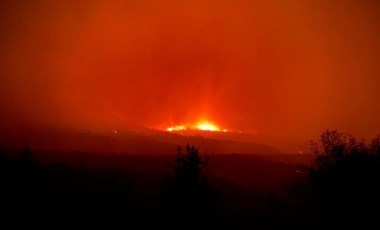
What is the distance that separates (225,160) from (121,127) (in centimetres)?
→ 3825

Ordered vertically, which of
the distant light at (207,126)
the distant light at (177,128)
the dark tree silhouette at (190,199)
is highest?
the distant light at (207,126)

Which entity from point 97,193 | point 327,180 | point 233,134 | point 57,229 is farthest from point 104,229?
point 233,134

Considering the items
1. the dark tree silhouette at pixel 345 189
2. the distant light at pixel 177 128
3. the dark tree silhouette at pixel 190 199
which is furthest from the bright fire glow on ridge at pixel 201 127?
the dark tree silhouette at pixel 190 199

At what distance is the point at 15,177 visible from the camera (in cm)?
2561

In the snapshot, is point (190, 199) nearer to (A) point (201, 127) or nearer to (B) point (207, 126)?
(A) point (201, 127)

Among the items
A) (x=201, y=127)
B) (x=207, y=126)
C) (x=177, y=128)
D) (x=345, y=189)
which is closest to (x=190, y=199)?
(x=345, y=189)

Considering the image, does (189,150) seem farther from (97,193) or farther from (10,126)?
(10,126)

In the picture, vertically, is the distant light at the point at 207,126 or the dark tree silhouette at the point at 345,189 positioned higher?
the distant light at the point at 207,126

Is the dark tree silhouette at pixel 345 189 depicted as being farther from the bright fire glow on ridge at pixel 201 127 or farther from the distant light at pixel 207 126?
the distant light at pixel 207 126

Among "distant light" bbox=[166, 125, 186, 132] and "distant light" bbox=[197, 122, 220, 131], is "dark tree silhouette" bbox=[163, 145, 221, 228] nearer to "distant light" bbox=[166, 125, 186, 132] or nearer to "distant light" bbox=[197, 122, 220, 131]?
"distant light" bbox=[166, 125, 186, 132]

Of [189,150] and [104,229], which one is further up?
[189,150]

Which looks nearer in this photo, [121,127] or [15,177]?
[15,177]

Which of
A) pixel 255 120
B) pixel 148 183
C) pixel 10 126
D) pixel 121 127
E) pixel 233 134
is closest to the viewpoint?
pixel 148 183

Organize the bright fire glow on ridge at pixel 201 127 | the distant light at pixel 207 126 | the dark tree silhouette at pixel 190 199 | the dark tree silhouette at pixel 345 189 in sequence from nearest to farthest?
1. the dark tree silhouette at pixel 190 199
2. the dark tree silhouette at pixel 345 189
3. the bright fire glow on ridge at pixel 201 127
4. the distant light at pixel 207 126
